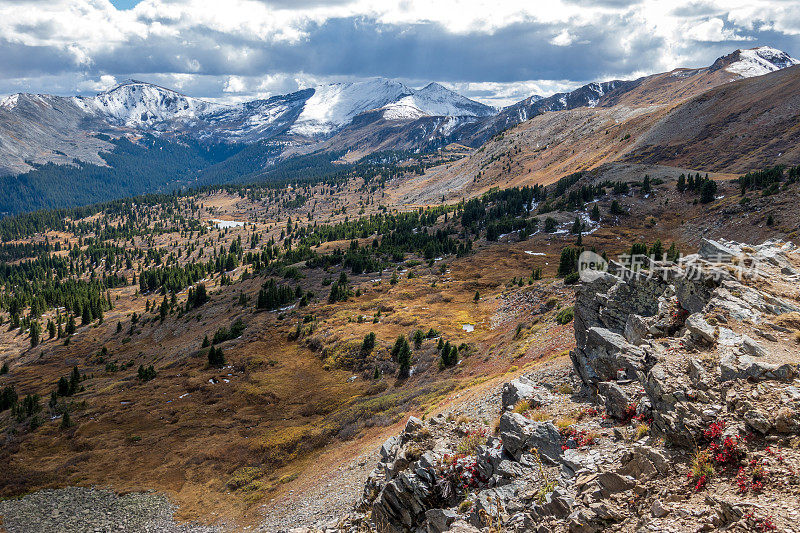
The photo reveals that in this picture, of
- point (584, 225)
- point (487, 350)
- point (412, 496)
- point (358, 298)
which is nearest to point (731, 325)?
point (412, 496)

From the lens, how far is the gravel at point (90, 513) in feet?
111

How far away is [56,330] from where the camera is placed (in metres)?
145

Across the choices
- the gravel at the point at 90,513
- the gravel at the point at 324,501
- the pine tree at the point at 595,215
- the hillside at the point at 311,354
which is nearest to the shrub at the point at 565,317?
the hillside at the point at 311,354

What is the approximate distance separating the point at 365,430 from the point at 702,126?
7578 inches

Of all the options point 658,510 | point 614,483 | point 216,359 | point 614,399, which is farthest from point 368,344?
point 658,510

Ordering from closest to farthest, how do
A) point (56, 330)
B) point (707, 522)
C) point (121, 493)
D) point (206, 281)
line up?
point (707, 522) < point (121, 493) < point (56, 330) < point (206, 281)

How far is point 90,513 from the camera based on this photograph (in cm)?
3578

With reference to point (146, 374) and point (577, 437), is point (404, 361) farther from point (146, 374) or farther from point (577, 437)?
point (146, 374)

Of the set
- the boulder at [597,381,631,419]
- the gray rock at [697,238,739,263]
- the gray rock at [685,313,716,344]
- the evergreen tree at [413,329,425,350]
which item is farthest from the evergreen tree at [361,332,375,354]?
the gray rock at [685,313,716,344]

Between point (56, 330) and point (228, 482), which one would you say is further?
point (56, 330)

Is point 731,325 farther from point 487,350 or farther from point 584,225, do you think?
point 584,225

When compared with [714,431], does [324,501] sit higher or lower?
lower

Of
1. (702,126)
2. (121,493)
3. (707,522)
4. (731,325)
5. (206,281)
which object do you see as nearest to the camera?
(707,522)

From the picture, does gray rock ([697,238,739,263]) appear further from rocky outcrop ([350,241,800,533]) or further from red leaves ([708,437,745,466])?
red leaves ([708,437,745,466])
